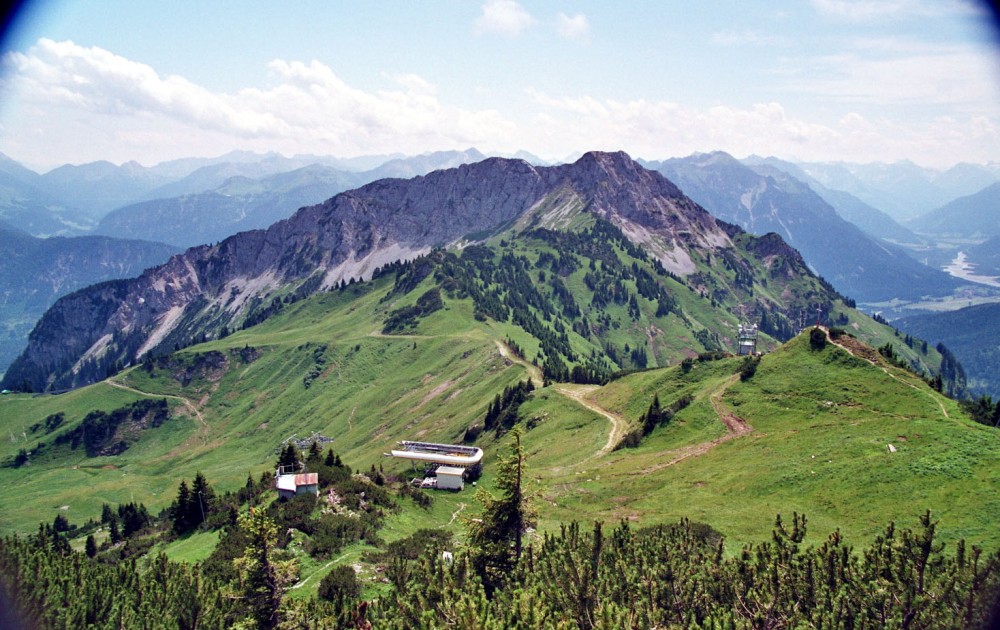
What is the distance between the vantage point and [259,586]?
39938 millimetres

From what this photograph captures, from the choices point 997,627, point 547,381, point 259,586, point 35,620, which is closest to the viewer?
point 997,627

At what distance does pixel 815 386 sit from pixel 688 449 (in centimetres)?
2172

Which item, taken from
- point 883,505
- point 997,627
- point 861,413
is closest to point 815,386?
point 861,413

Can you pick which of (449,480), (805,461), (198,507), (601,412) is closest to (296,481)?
(198,507)

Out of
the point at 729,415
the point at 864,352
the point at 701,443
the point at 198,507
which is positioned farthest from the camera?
the point at 729,415

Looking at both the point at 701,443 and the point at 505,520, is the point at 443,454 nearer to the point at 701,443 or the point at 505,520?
the point at 701,443

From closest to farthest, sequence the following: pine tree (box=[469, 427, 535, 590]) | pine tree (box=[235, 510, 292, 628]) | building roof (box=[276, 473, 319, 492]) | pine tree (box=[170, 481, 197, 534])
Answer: pine tree (box=[235, 510, 292, 628]), pine tree (box=[469, 427, 535, 590]), building roof (box=[276, 473, 319, 492]), pine tree (box=[170, 481, 197, 534])

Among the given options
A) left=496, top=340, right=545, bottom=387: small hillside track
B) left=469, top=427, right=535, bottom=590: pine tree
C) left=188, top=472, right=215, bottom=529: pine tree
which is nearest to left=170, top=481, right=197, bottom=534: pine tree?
left=188, top=472, right=215, bottom=529: pine tree

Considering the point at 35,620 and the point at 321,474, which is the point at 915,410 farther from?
the point at 35,620

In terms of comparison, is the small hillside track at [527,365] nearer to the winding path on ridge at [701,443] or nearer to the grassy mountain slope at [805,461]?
the winding path on ridge at [701,443]

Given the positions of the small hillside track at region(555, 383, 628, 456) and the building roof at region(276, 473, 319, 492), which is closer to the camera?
the building roof at region(276, 473, 319, 492)

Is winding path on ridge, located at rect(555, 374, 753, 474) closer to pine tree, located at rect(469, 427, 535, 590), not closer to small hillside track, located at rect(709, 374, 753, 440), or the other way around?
small hillside track, located at rect(709, 374, 753, 440)

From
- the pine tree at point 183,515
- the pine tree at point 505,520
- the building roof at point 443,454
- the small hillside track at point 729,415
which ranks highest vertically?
the pine tree at point 505,520

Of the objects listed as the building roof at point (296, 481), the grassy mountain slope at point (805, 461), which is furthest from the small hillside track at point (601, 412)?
the building roof at point (296, 481)
